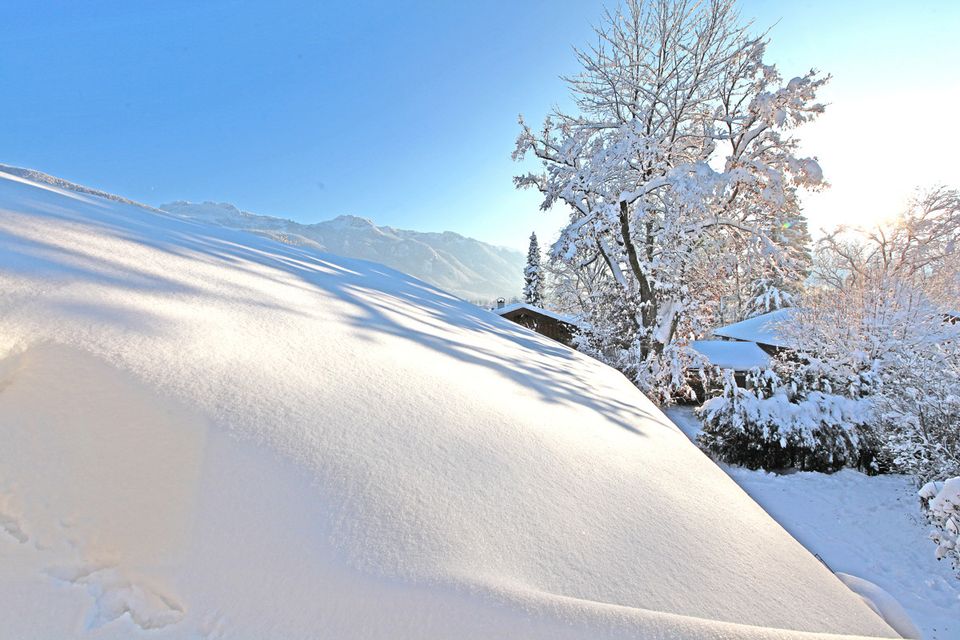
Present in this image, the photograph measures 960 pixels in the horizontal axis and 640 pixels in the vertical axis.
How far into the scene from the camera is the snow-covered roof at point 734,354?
15.1 metres

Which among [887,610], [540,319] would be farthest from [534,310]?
[887,610]

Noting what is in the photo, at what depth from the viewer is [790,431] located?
6109 millimetres

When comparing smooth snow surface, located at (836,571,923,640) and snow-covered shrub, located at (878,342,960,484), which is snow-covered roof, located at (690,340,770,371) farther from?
smooth snow surface, located at (836,571,923,640)

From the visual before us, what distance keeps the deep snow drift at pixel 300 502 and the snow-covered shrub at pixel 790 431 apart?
4.71 metres

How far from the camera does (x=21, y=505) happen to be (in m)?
0.98

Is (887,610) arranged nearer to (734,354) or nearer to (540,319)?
(734,354)

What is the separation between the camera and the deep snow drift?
94cm

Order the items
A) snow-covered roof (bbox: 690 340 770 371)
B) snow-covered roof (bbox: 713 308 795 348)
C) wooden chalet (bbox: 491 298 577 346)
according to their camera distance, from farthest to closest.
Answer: wooden chalet (bbox: 491 298 577 346) → snow-covered roof (bbox: 713 308 795 348) → snow-covered roof (bbox: 690 340 770 371)

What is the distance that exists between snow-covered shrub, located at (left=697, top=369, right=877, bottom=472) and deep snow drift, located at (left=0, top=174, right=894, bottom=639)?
15.5ft

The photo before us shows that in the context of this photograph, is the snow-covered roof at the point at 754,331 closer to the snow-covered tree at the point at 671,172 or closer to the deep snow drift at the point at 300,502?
the snow-covered tree at the point at 671,172

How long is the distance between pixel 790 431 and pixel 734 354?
11820mm

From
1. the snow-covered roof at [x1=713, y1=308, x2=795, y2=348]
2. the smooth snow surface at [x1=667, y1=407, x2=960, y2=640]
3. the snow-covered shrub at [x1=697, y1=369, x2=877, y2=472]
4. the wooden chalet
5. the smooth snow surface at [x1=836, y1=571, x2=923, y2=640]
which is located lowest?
the smooth snow surface at [x1=667, y1=407, x2=960, y2=640]

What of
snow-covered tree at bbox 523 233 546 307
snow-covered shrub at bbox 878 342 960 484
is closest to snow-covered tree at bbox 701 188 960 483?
snow-covered shrub at bbox 878 342 960 484

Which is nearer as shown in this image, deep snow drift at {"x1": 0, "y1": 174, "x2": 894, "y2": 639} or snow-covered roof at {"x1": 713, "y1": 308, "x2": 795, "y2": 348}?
deep snow drift at {"x1": 0, "y1": 174, "x2": 894, "y2": 639}
